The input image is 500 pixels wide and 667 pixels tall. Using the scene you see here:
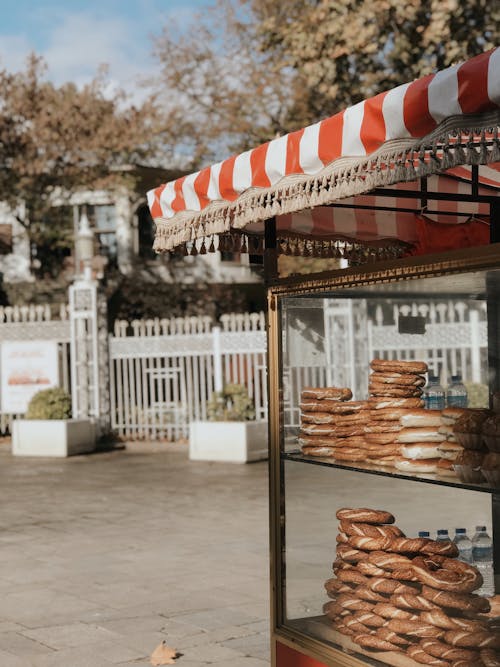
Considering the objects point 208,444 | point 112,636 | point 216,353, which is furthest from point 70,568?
point 216,353

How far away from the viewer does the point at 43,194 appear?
24.9 m

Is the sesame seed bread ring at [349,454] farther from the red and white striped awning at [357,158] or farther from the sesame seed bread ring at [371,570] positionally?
the red and white striped awning at [357,158]

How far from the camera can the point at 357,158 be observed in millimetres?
3516

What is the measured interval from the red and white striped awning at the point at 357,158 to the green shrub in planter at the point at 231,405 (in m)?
10.1

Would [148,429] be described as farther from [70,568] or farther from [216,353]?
[70,568]

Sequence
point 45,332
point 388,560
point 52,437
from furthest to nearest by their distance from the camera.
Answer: point 45,332, point 52,437, point 388,560

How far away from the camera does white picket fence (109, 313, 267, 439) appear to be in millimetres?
16078

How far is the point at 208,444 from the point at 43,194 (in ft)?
39.0

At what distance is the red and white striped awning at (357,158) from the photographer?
302 cm

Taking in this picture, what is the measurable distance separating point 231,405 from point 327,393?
1096 centimetres

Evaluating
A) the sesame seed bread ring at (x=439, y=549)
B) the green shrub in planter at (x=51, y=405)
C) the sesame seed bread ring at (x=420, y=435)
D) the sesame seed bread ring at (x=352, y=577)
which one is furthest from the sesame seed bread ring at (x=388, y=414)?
the green shrub in planter at (x=51, y=405)

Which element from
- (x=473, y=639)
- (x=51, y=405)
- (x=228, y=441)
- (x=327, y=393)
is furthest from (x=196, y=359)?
(x=473, y=639)

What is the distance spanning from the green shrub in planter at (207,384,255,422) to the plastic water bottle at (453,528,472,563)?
1075cm

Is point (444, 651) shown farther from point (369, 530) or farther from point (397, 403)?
point (397, 403)
